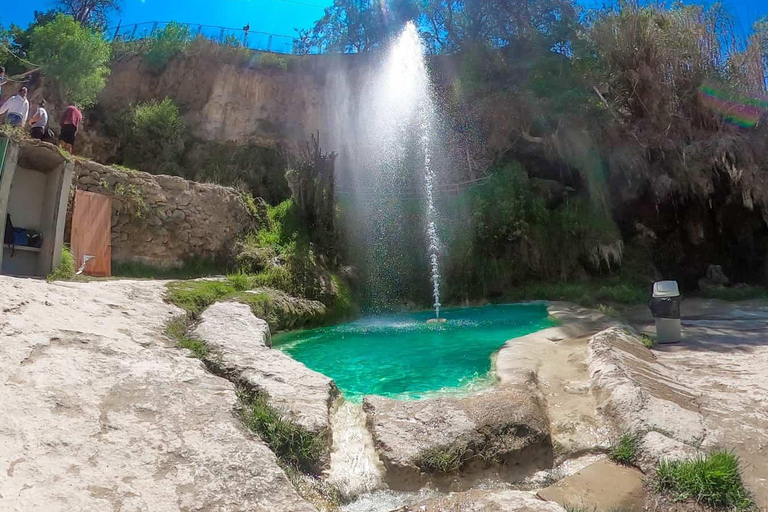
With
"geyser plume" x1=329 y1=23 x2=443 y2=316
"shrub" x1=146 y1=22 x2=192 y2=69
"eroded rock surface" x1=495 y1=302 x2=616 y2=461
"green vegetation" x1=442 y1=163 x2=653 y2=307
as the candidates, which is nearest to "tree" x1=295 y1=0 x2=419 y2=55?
"geyser plume" x1=329 y1=23 x2=443 y2=316

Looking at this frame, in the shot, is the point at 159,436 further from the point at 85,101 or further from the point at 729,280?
the point at 85,101

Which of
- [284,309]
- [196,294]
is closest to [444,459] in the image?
[196,294]

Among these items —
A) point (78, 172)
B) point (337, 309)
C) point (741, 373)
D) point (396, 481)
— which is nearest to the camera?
point (396, 481)

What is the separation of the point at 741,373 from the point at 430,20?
22223 mm

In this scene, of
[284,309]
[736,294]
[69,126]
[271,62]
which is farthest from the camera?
[271,62]

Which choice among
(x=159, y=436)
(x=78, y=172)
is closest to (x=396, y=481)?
(x=159, y=436)

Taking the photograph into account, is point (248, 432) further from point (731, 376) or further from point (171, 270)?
point (171, 270)

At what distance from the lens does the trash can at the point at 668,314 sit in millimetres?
6088

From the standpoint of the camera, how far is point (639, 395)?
351 centimetres

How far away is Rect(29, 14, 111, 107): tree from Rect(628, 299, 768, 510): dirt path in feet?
70.2

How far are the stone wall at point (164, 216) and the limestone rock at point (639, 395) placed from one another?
8306 millimetres

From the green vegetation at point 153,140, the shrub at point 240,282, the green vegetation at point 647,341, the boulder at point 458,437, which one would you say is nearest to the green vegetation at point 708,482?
the boulder at point 458,437

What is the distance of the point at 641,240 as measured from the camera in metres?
16.4

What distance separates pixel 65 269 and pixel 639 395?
7856mm
